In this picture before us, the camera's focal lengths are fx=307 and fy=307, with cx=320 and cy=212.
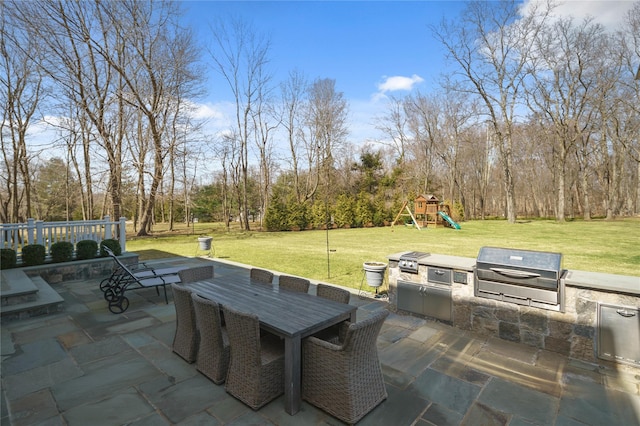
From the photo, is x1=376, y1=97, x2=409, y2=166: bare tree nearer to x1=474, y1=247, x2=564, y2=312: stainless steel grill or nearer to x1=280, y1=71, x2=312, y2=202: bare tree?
x1=280, y1=71, x2=312, y2=202: bare tree

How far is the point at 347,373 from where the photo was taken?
2.16 meters

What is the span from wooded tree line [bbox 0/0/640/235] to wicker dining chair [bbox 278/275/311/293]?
4.27 metres

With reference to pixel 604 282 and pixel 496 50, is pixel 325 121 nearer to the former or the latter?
pixel 496 50

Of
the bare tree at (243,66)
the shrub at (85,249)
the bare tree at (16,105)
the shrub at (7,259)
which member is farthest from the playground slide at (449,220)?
the bare tree at (16,105)

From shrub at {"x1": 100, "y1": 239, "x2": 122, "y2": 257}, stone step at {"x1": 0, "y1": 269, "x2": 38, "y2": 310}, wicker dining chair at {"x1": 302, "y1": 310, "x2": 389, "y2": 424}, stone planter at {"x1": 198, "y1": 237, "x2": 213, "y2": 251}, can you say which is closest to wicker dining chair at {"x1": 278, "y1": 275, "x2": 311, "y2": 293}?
wicker dining chair at {"x1": 302, "y1": 310, "x2": 389, "y2": 424}

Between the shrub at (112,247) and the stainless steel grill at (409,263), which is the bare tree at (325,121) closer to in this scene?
the shrub at (112,247)

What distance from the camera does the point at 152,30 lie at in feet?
45.1

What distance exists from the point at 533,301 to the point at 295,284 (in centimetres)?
262

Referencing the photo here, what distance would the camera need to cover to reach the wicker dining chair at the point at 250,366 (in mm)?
2262

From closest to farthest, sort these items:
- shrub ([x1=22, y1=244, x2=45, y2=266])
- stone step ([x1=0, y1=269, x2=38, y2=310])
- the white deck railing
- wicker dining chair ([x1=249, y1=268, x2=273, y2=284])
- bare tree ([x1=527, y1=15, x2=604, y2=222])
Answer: wicker dining chair ([x1=249, y1=268, x2=273, y2=284])
stone step ([x1=0, y1=269, x2=38, y2=310])
shrub ([x1=22, y1=244, x2=45, y2=266])
the white deck railing
bare tree ([x1=527, y1=15, x2=604, y2=222])

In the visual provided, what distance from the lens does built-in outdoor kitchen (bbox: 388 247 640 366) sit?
2918 mm

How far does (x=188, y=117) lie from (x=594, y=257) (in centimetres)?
1870

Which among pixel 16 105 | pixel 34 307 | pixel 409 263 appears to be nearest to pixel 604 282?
pixel 409 263

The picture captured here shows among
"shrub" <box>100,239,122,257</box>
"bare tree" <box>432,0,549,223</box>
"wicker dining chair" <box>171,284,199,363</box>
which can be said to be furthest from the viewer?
"bare tree" <box>432,0,549,223</box>
